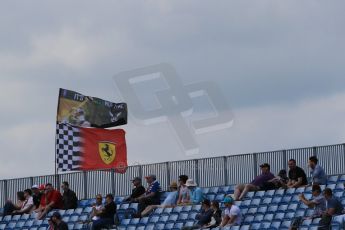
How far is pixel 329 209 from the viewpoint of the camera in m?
32.0

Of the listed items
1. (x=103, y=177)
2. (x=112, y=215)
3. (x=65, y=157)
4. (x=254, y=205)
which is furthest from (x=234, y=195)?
(x=65, y=157)

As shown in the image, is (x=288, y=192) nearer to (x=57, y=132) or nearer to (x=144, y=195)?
(x=144, y=195)

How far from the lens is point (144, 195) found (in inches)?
1508

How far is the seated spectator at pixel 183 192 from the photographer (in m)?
36.8

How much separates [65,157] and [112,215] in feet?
23.6

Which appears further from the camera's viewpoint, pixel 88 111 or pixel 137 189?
pixel 88 111

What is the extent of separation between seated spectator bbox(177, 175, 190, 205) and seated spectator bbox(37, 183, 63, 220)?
484 centimetres

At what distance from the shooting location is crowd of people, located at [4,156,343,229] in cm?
3297

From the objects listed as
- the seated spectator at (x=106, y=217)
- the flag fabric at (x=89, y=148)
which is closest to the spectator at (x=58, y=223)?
the seated spectator at (x=106, y=217)

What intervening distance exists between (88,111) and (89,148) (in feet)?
4.12

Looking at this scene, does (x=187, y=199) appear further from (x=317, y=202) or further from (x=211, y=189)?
(x=317, y=202)

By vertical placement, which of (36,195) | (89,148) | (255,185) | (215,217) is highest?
(89,148)

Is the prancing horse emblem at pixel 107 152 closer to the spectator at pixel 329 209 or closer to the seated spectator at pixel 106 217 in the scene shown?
the seated spectator at pixel 106 217

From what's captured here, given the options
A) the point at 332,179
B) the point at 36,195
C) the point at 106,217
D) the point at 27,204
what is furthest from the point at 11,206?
the point at 332,179
